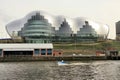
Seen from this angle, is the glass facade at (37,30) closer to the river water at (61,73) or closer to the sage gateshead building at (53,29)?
the sage gateshead building at (53,29)

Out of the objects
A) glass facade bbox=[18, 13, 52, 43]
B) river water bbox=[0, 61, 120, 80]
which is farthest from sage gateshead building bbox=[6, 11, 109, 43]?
river water bbox=[0, 61, 120, 80]

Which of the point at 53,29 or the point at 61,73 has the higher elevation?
the point at 53,29

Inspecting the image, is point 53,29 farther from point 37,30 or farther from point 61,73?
point 61,73

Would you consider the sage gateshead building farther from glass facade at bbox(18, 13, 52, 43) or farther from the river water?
the river water

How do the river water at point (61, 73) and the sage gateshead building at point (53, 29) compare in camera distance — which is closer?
the river water at point (61, 73)

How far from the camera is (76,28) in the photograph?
178500 millimetres

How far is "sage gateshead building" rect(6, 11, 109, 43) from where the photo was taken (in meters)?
165

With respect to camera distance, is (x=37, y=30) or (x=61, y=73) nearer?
Answer: (x=61, y=73)

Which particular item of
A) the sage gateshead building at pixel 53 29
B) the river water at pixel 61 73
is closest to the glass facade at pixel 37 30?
the sage gateshead building at pixel 53 29

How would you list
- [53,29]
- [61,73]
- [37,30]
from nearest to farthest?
[61,73]
[37,30]
[53,29]

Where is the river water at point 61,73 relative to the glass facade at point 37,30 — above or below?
below

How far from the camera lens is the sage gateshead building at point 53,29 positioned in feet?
542

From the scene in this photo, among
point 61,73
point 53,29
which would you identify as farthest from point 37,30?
point 61,73

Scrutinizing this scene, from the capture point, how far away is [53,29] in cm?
17175
